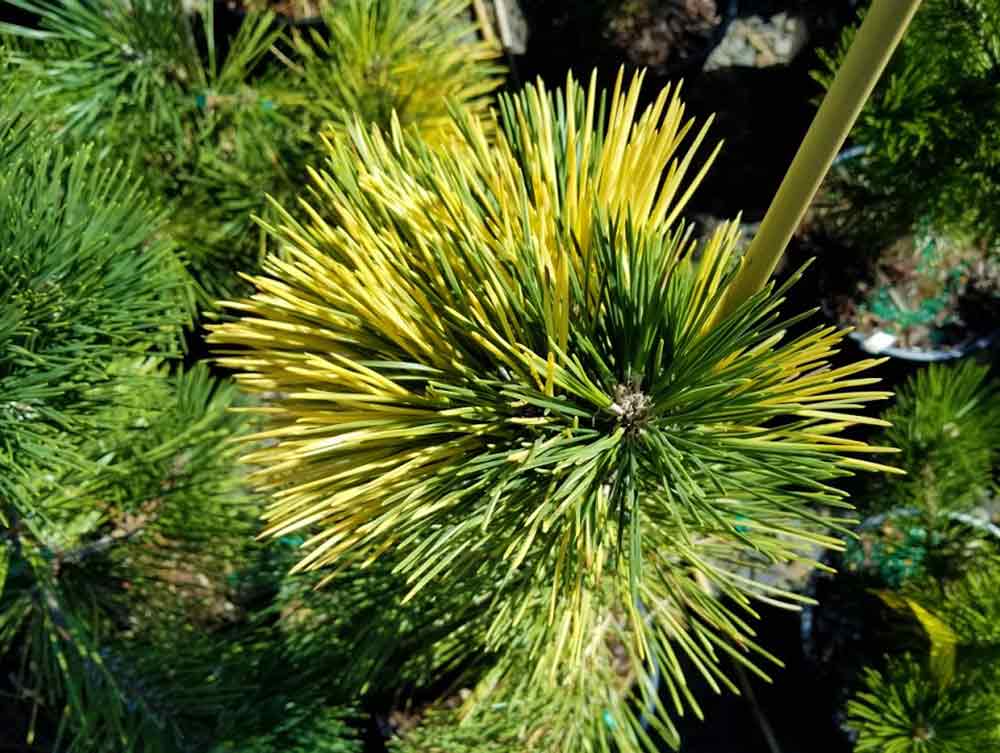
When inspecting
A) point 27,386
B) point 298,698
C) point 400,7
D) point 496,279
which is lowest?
point 298,698


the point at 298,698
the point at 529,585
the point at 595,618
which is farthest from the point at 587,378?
the point at 298,698

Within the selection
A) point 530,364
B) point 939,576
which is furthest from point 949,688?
point 530,364

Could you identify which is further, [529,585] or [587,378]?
[529,585]

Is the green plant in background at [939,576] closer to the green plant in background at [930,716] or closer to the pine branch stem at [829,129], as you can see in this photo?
the green plant in background at [930,716]

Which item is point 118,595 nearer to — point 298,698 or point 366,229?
point 298,698

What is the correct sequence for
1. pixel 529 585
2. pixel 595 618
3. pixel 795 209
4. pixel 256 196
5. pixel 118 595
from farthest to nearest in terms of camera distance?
pixel 256 196
pixel 118 595
pixel 595 618
pixel 529 585
pixel 795 209

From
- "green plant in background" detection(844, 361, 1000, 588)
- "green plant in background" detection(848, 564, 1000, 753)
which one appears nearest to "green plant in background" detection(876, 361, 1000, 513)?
"green plant in background" detection(844, 361, 1000, 588)

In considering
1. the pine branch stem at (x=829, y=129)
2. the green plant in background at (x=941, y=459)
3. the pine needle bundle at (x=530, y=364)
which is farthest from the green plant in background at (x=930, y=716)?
the pine branch stem at (x=829, y=129)
